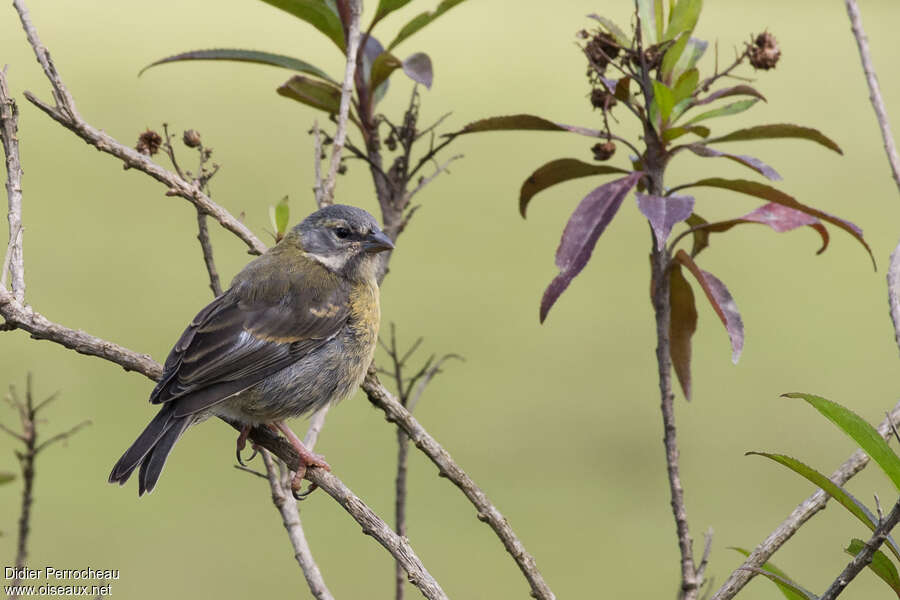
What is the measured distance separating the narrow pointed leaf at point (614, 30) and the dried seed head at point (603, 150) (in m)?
0.17

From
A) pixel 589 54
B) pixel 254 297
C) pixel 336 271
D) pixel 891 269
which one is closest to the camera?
pixel 891 269

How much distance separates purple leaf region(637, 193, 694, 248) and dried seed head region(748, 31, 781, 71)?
12.8 inches

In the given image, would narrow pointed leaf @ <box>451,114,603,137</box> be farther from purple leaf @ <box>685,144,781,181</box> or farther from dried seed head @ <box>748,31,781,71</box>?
dried seed head @ <box>748,31,781,71</box>

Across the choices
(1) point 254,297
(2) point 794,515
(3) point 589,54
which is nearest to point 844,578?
(2) point 794,515

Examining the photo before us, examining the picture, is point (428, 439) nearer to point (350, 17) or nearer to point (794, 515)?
point (794, 515)

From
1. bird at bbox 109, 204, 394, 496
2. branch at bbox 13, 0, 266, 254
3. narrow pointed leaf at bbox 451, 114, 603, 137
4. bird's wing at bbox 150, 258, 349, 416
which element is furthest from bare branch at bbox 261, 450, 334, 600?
narrow pointed leaf at bbox 451, 114, 603, 137

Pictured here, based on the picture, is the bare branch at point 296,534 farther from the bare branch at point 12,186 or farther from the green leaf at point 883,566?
the green leaf at point 883,566

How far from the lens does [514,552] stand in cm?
129

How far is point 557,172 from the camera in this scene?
1595mm

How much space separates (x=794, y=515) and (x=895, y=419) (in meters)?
0.18

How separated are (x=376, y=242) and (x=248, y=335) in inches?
13.7

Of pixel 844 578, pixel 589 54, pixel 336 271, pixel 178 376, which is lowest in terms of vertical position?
pixel 844 578

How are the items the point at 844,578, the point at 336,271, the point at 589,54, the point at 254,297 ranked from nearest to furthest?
the point at 844,578 → the point at 589,54 → the point at 254,297 → the point at 336,271

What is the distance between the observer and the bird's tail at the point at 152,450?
158cm
